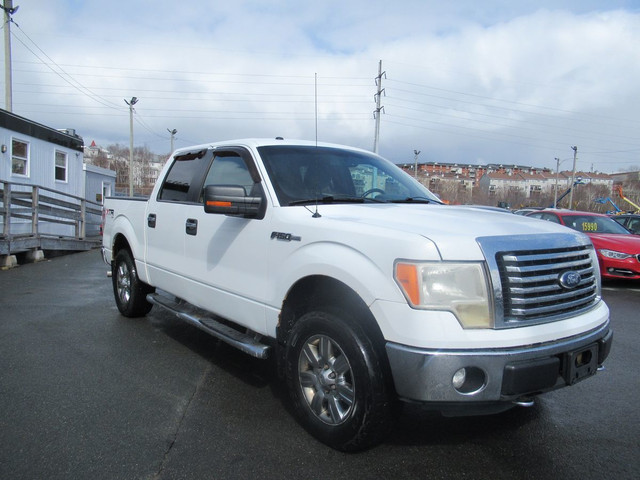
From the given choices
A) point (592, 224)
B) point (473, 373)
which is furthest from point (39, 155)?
point (473, 373)

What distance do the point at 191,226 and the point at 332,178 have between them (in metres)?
1.37

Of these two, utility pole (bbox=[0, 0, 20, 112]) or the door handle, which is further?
utility pole (bbox=[0, 0, 20, 112])

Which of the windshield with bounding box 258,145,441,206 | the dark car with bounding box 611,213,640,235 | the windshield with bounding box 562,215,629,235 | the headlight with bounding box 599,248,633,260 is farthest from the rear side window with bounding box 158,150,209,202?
the dark car with bounding box 611,213,640,235

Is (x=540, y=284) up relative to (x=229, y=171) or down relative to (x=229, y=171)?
down

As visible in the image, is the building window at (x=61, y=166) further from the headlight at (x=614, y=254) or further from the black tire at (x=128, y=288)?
the headlight at (x=614, y=254)

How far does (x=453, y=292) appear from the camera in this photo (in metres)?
2.37

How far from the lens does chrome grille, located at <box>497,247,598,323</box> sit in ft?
7.93

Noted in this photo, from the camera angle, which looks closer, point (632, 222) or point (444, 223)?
point (444, 223)

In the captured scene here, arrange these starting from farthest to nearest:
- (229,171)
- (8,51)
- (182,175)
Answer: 1. (8,51)
2. (182,175)
3. (229,171)

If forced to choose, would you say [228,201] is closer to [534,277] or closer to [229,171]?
[229,171]

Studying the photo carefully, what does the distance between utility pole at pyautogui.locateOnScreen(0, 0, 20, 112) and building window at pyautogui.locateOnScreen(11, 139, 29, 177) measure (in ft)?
20.6

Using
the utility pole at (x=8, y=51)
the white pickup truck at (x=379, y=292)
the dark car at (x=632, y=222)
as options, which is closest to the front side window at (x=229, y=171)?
the white pickup truck at (x=379, y=292)

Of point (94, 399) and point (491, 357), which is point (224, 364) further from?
point (491, 357)

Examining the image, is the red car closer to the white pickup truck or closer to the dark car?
the dark car
